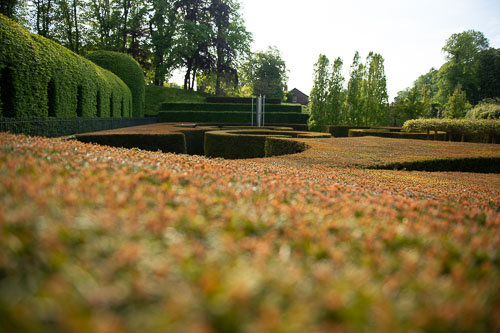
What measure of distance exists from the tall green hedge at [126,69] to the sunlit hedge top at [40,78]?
10047 mm

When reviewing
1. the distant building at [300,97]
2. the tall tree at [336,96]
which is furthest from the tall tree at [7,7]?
the distant building at [300,97]

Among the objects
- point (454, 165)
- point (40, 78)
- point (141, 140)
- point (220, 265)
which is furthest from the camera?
point (141, 140)

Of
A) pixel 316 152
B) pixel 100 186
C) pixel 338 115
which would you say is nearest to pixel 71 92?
pixel 316 152

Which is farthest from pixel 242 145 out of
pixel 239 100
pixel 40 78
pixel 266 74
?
pixel 266 74

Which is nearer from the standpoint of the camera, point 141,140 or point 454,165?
point 454,165

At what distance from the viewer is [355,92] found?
27.1 m

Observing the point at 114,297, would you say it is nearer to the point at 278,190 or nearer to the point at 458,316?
the point at 458,316

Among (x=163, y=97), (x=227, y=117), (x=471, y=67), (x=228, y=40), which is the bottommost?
(x=227, y=117)

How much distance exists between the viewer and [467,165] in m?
8.59

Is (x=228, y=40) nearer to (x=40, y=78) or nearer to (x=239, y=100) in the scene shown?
(x=239, y=100)

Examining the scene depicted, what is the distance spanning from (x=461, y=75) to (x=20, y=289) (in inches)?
2357

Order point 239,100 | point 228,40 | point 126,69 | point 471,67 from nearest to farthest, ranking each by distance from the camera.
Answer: point 126,69 → point 239,100 → point 228,40 → point 471,67

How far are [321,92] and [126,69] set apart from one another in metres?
16.6

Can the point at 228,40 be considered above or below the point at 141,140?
above
